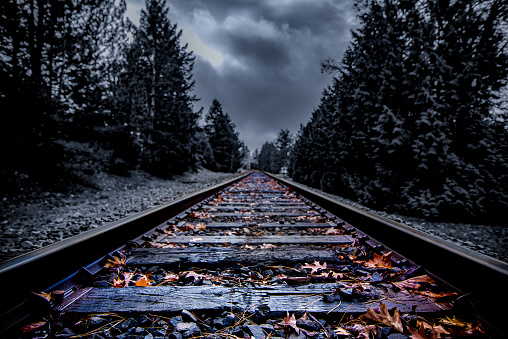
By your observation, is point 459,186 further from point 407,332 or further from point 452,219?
point 407,332

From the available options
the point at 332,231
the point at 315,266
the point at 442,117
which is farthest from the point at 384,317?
the point at 442,117

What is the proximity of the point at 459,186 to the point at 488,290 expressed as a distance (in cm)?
519

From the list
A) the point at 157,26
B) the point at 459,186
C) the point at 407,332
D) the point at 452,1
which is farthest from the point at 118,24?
the point at 459,186

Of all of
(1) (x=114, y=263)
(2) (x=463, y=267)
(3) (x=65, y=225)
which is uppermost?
(2) (x=463, y=267)

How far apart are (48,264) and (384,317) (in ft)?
5.94

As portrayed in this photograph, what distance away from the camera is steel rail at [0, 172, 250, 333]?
3.44 ft

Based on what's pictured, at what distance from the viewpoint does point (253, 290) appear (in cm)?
128

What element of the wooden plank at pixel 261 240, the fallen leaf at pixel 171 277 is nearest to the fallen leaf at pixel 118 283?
the fallen leaf at pixel 171 277

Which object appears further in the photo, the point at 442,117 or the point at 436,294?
the point at 442,117

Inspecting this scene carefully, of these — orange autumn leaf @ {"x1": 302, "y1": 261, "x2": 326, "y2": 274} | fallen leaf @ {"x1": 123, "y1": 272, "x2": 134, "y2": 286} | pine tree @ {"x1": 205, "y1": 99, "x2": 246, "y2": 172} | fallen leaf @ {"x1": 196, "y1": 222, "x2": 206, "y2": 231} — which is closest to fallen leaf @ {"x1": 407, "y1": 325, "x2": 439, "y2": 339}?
orange autumn leaf @ {"x1": 302, "y1": 261, "x2": 326, "y2": 274}

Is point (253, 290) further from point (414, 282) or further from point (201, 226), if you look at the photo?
point (201, 226)

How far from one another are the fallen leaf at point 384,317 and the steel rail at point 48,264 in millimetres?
1603

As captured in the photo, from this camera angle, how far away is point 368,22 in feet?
29.1

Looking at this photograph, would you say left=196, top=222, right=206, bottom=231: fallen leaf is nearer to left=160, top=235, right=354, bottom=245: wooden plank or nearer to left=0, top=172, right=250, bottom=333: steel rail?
left=160, top=235, right=354, bottom=245: wooden plank
